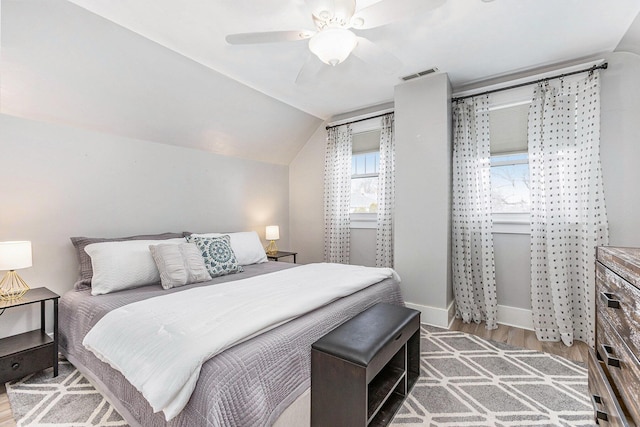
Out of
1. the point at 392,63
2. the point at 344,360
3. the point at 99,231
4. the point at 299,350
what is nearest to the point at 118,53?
the point at 99,231

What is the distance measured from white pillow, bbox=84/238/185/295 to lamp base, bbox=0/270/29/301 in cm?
46

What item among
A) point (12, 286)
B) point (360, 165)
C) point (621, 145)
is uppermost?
point (360, 165)

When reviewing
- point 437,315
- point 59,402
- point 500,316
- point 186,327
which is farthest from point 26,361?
point 500,316

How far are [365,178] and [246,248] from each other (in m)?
1.88

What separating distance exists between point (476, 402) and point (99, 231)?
3306 millimetres

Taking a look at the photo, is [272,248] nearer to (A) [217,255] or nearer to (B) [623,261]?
(A) [217,255]

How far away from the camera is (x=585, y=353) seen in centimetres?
236

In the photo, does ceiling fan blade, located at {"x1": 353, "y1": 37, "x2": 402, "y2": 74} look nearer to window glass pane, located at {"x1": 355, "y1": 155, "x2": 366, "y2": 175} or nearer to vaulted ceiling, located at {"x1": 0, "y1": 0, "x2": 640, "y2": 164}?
vaulted ceiling, located at {"x1": 0, "y1": 0, "x2": 640, "y2": 164}

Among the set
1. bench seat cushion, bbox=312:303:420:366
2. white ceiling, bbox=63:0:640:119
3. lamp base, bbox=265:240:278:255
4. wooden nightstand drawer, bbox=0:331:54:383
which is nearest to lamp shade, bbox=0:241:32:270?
wooden nightstand drawer, bbox=0:331:54:383

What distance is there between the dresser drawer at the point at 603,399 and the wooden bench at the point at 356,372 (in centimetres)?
85

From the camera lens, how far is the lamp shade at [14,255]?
1.85 metres

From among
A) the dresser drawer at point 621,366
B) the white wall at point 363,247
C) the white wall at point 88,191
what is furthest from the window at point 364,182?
the dresser drawer at point 621,366

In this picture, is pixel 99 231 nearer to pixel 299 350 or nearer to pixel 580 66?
pixel 299 350

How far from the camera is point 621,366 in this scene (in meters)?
1.07
